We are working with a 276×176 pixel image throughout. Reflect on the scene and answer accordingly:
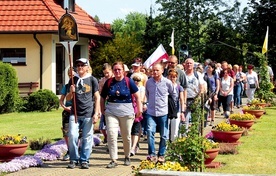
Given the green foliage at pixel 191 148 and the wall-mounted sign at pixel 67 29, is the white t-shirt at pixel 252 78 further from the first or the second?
the green foliage at pixel 191 148

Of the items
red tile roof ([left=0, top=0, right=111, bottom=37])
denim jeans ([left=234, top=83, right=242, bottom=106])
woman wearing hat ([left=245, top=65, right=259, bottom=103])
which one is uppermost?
red tile roof ([left=0, top=0, right=111, bottom=37])

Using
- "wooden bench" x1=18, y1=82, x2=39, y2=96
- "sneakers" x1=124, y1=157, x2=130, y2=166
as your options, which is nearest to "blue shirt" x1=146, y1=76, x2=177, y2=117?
"sneakers" x1=124, y1=157, x2=130, y2=166

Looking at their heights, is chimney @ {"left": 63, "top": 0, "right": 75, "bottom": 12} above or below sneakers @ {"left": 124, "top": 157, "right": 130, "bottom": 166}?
above

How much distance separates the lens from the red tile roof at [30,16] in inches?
1005

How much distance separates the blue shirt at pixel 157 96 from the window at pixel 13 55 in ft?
55.7

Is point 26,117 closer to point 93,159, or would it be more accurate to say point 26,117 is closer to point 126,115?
point 93,159

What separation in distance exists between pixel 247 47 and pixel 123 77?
119ft

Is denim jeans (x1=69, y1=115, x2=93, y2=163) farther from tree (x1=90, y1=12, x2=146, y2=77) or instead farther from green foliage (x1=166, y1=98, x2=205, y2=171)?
tree (x1=90, y1=12, x2=146, y2=77)

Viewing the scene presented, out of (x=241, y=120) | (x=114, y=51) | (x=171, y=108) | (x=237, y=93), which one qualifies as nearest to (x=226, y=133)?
(x=171, y=108)

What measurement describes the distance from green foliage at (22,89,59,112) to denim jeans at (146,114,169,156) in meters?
12.7

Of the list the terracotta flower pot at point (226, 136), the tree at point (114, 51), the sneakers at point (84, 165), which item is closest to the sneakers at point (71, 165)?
the sneakers at point (84, 165)

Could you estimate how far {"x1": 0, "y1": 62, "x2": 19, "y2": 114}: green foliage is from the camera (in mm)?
21328

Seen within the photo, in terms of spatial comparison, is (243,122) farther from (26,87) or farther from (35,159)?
(26,87)

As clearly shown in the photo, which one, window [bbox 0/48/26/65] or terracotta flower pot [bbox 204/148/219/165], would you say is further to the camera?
window [bbox 0/48/26/65]
